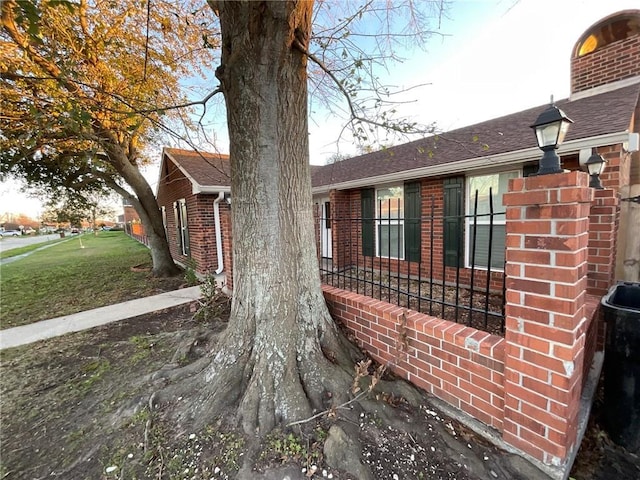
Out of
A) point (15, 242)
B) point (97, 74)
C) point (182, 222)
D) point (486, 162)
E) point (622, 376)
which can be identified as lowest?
point (15, 242)

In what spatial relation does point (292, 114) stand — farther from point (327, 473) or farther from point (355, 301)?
point (327, 473)

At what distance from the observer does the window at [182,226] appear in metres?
9.31

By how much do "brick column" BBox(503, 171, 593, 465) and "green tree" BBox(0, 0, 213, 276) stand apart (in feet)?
9.88

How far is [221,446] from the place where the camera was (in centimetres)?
181

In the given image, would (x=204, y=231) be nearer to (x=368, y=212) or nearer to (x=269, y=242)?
(x=368, y=212)

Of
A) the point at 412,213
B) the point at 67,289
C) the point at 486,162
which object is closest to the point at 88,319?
the point at 67,289

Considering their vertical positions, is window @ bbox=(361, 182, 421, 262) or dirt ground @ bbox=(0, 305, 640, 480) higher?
window @ bbox=(361, 182, 421, 262)

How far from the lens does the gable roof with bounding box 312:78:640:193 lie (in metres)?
3.54

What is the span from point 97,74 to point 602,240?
852 centimetres

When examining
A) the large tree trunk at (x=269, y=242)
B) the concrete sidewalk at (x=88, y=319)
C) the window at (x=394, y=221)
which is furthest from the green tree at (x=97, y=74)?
the window at (x=394, y=221)

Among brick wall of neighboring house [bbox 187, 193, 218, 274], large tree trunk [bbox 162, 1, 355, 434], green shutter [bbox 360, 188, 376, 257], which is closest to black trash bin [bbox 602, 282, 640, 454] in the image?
large tree trunk [bbox 162, 1, 355, 434]

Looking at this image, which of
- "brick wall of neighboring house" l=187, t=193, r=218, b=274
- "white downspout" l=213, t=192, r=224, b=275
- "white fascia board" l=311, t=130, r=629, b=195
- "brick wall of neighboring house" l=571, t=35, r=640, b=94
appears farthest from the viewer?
"white downspout" l=213, t=192, r=224, b=275

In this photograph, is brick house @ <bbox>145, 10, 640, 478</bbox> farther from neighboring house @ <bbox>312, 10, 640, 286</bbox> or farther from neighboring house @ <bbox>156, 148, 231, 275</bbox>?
neighboring house @ <bbox>156, 148, 231, 275</bbox>

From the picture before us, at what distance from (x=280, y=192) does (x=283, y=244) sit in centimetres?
44
